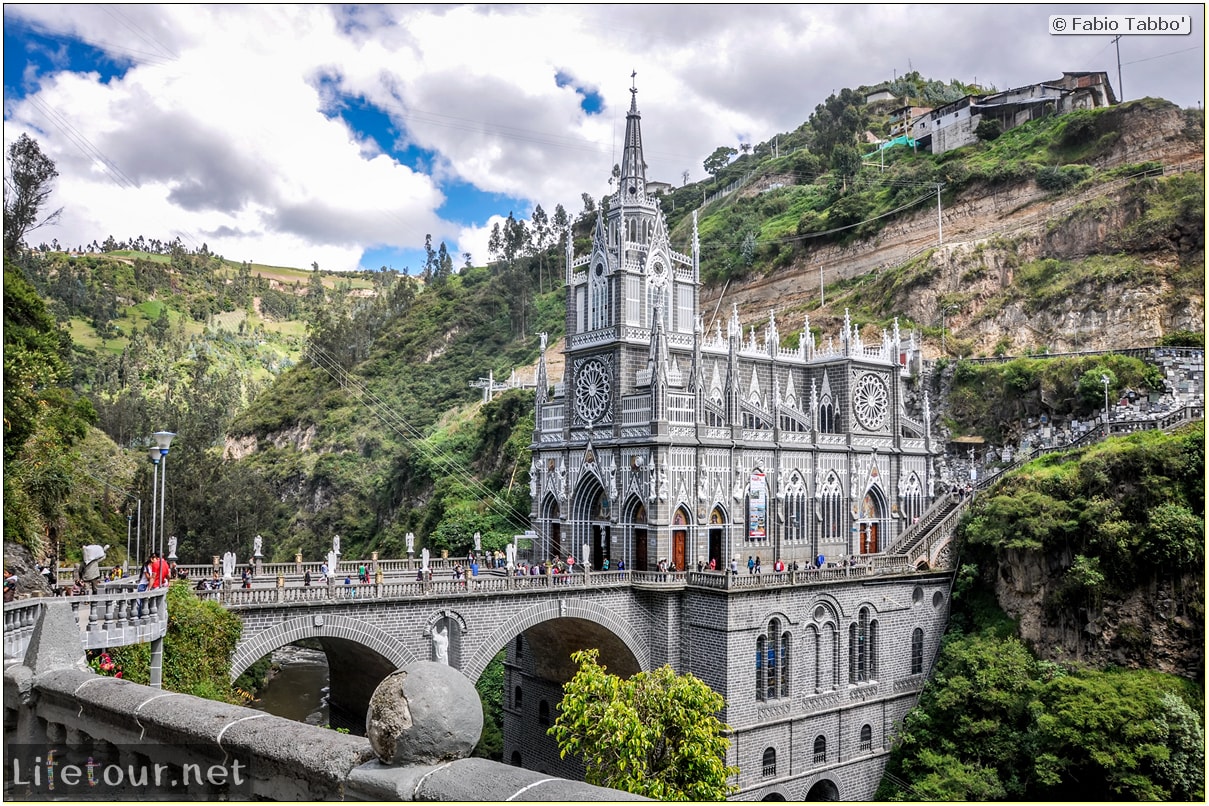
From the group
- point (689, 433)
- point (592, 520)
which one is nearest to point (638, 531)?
point (592, 520)

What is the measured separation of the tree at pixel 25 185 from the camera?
5228 centimetres

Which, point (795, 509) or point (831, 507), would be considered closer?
point (795, 509)

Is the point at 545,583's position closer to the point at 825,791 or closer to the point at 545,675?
the point at 545,675

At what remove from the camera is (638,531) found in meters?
40.3

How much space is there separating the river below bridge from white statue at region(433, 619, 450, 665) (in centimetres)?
1612

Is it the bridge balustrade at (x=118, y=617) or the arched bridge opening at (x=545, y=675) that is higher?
the bridge balustrade at (x=118, y=617)

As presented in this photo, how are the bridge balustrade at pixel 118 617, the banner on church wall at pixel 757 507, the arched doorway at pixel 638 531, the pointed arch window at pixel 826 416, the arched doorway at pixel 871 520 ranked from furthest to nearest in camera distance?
the arched doorway at pixel 871 520
the pointed arch window at pixel 826 416
the banner on church wall at pixel 757 507
the arched doorway at pixel 638 531
the bridge balustrade at pixel 118 617

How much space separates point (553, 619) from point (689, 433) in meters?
9.76

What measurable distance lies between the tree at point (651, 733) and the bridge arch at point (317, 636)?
565cm

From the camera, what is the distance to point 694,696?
28.0 metres

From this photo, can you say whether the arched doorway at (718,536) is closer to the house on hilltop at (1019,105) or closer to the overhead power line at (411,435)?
the overhead power line at (411,435)

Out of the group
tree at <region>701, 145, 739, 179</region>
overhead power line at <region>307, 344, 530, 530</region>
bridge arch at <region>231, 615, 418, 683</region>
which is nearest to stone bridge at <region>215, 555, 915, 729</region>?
bridge arch at <region>231, 615, 418, 683</region>

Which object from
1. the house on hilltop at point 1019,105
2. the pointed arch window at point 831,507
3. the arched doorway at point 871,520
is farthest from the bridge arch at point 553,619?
the house on hilltop at point 1019,105

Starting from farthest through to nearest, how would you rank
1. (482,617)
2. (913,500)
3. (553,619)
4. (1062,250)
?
(1062,250) < (913,500) < (553,619) < (482,617)
